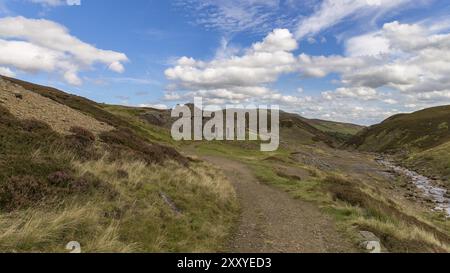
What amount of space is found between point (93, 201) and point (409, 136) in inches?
5201

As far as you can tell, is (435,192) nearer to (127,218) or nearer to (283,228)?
(283,228)

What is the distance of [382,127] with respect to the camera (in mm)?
158375

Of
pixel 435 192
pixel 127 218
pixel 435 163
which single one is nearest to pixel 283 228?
pixel 127 218

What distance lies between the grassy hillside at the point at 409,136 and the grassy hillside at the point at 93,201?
10065cm

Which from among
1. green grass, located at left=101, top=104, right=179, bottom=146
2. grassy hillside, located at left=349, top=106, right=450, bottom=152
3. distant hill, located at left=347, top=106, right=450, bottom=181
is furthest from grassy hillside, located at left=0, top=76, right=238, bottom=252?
grassy hillside, located at left=349, top=106, right=450, bottom=152

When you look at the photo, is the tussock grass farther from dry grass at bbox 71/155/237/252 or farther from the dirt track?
the dirt track

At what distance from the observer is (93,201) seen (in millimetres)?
11008

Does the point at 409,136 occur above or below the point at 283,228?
above

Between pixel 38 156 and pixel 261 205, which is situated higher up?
pixel 38 156

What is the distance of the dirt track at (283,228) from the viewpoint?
40.5 ft

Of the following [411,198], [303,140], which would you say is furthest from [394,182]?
[303,140]
